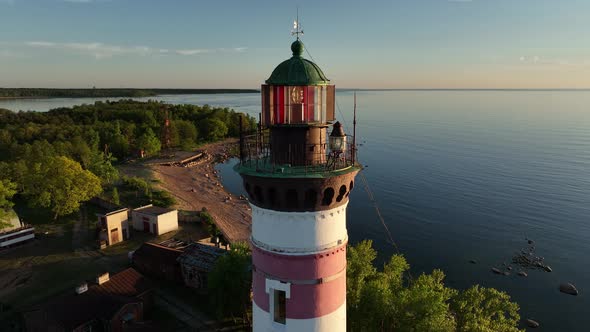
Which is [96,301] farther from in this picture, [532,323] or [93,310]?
[532,323]

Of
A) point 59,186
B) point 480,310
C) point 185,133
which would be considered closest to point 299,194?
point 480,310

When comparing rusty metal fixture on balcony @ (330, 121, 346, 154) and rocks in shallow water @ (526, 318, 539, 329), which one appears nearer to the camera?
rusty metal fixture on balcony @ (330, 121, 346, 154)

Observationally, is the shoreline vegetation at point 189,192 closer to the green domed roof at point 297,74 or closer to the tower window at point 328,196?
the tower window at point 328,196

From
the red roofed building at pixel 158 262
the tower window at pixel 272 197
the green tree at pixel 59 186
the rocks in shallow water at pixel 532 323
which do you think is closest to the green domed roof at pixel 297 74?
the tower window at pixel 272 197

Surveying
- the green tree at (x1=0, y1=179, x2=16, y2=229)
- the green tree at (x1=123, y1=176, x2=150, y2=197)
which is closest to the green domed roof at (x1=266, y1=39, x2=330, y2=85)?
the green tree at (x1=0, y1=179, x2=16, y2=229)

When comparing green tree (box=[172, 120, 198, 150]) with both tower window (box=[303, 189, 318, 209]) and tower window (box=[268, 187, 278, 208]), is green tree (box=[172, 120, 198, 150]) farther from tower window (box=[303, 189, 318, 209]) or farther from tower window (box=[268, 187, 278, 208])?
tower window (box=[303, 189, 318, 209])

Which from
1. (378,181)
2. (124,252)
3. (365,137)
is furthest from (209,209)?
(365,137)
